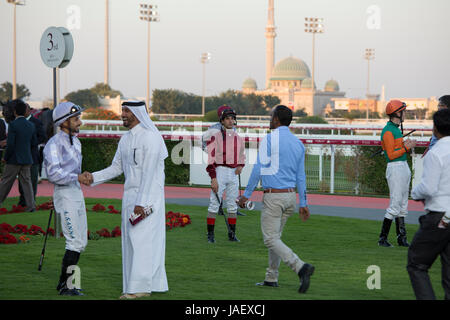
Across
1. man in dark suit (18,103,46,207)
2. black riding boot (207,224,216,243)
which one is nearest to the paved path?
man in dark suit (18,103,46,207)

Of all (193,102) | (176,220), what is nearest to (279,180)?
(176,220)

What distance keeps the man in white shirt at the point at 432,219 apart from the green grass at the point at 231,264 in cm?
101

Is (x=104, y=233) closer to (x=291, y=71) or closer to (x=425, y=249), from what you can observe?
(x=425, y=249)

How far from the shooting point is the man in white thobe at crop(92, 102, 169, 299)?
6355 mm

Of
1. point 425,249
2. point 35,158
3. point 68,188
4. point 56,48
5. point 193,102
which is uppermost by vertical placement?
point 193,102

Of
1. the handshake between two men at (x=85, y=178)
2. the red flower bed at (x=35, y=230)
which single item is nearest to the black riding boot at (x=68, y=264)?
the handshake between two men at (x=85, y=178)

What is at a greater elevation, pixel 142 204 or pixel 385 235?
pixel 142 204

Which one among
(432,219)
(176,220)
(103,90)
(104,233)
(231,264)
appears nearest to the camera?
(432,219)

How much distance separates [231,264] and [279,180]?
2.13 m

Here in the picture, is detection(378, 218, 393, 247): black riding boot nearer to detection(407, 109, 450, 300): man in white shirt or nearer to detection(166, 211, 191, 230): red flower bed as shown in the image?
detection(166, 211, 191, 230): red flower bed

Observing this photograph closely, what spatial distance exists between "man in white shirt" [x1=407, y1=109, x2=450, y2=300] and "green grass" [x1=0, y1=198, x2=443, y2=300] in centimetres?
101

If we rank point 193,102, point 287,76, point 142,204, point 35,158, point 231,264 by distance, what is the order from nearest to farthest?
point 142,204, point 231,264, point 35,158, point 193,102, point 287,76

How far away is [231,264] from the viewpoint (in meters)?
8.40
